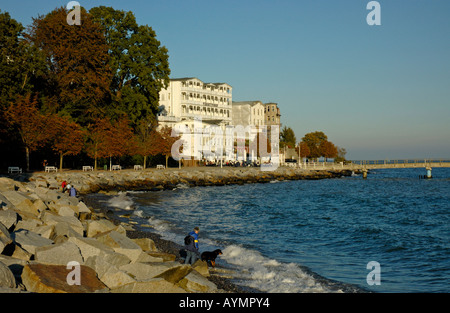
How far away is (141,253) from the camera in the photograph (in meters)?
14.7

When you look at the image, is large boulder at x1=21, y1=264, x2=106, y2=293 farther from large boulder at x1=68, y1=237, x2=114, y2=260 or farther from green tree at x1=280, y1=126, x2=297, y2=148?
green tree at x1=280, y1=126, x2=297, y2=148

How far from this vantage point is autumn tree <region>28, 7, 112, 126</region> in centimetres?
5812

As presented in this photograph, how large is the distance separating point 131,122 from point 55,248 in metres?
57.0

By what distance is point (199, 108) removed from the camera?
121 meters

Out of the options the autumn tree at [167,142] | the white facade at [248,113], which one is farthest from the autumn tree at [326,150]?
the autumn tree at [167,142]

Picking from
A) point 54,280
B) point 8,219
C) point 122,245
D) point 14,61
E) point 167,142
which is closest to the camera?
point 54,280

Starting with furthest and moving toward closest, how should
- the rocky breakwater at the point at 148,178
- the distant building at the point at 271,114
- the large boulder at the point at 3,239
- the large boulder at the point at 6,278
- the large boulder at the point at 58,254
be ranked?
the distant building at the point at 271,114 → the rocky breakwater at the point at 148,178 → the large boulder at the point at 58,254 → the large boulder at the point at 3,239 → the large boulder at the point at 6,278

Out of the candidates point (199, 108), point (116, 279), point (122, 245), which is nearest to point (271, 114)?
point (199, 108)

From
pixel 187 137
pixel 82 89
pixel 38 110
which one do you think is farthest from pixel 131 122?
pixel 187 137

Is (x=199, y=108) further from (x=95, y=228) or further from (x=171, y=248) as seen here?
(x=95, y=228)

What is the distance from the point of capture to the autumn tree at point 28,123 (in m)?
50.3

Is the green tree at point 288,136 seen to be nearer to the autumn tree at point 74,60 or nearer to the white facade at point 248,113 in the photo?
the white facade at point 248,113

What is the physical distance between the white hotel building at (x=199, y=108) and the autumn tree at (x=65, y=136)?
129ft

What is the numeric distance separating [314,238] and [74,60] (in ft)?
146
